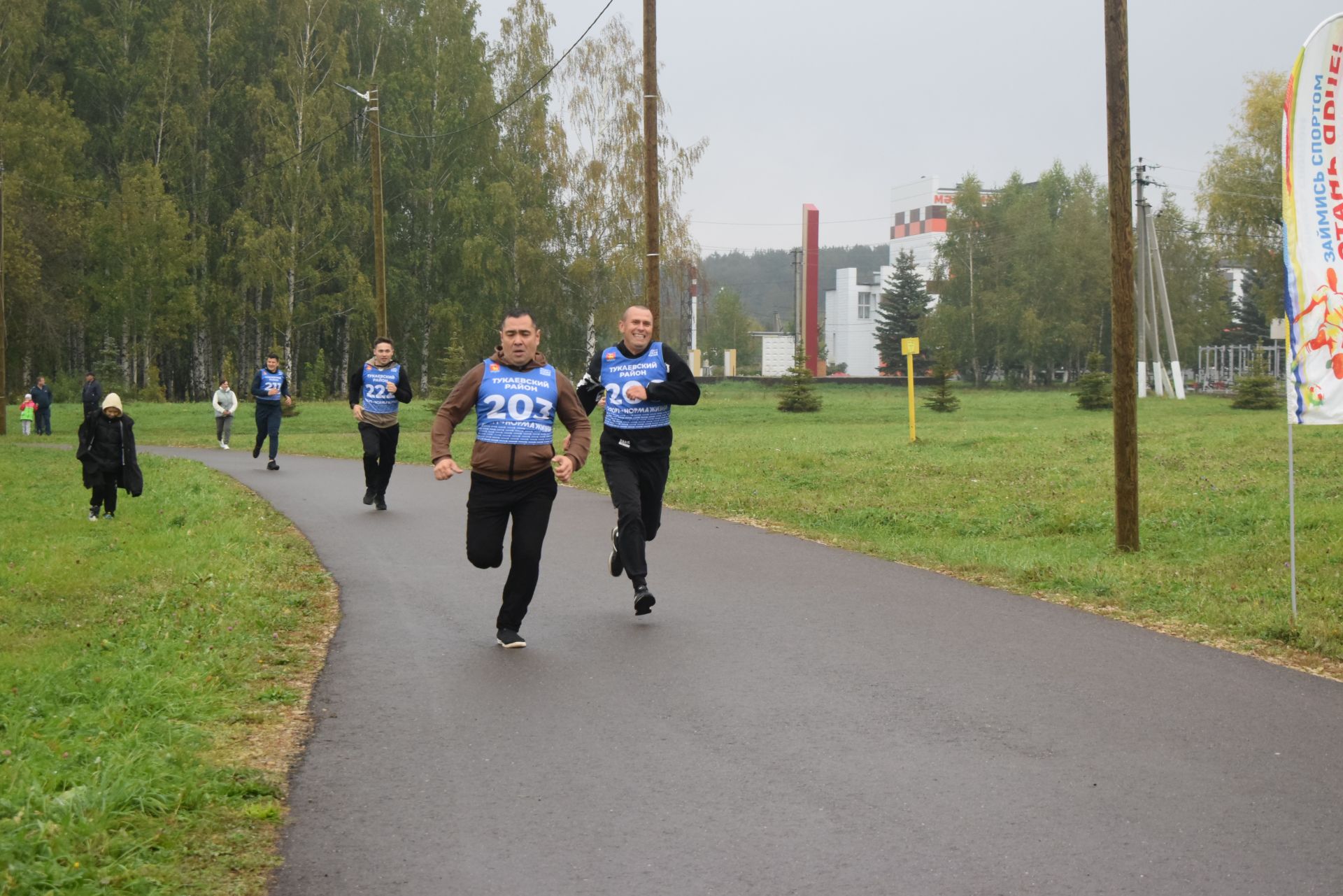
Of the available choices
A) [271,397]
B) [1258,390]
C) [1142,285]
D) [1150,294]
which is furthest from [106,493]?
[1150,294]

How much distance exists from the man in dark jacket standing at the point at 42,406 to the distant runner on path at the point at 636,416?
31219mm

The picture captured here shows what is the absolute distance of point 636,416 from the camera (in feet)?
31.0

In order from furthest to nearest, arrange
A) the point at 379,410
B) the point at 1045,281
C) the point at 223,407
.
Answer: the point at 1045,281 < the point at 223,407 < the point at 379,410

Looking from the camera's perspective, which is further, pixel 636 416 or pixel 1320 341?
pixel 636 416

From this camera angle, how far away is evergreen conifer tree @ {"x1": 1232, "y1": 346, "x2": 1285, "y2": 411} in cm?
4662

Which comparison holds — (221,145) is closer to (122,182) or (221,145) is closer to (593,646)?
(122,182)

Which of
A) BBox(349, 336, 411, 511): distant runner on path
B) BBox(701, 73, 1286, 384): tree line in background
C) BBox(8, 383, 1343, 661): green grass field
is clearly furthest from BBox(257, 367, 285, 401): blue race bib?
BBox(701, 73, 1286, 384): tree line in background

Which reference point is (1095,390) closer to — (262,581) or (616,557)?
(616,557)

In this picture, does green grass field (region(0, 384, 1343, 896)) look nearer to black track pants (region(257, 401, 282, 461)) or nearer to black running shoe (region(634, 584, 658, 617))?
black track pants (region(257, 401, 282, 461))

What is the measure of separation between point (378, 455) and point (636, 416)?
7.50 m

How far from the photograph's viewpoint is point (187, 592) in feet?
32.0

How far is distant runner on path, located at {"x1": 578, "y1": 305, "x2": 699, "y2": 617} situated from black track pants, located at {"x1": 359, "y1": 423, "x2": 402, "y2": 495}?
7168mm

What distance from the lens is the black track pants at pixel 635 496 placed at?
9.27 meters

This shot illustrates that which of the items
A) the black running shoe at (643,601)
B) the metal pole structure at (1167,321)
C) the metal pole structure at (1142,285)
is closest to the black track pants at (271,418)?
the black running shoe at (643,601)
